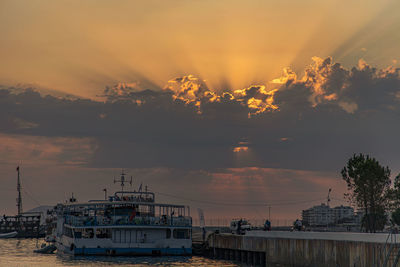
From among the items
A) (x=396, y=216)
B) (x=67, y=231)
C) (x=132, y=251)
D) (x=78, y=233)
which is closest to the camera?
(x=132, y=251)

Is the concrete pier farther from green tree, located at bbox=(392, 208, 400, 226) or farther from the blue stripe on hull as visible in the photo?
green tree, located at bbox=(392, 208, 400, 226)

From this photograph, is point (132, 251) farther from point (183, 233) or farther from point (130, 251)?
point (183, 233)

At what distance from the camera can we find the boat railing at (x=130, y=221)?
310 feet

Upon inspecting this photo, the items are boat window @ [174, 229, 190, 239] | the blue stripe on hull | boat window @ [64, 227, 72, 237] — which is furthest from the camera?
boat window @ [64, 227, 72, 237]

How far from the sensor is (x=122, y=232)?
308 feet

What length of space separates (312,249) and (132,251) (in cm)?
3861

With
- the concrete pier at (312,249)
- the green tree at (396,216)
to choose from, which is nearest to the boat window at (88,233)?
the concrete pier at (312,249)

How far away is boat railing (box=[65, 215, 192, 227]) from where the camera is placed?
94438 millimetres

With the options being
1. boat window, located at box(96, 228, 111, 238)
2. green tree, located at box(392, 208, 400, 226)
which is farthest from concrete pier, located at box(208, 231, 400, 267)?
green tree, located at box(392, 208, 400, 226)

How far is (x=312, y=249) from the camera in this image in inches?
2370

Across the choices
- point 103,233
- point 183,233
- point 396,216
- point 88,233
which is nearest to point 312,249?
point 183,233

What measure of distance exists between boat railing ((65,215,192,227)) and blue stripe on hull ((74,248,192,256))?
401 centimetres

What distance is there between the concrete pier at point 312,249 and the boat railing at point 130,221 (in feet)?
20.6

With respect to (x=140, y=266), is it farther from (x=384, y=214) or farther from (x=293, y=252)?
(x=384, y=214)
